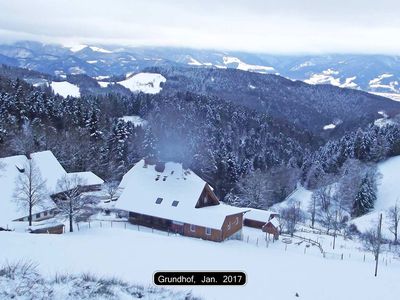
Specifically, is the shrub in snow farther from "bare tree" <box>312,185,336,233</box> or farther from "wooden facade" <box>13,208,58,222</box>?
"bare tree" <box>312,185,336,233</box>

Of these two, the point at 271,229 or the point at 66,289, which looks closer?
the point at 66,289

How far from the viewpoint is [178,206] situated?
152ft

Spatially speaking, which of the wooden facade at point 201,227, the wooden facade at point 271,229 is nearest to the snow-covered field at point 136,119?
the wooden facade at point 271,229

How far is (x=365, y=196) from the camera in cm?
7781

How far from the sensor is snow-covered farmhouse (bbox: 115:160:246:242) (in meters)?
44.4

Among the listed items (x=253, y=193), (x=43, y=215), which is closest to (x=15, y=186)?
(x=43, y=215)

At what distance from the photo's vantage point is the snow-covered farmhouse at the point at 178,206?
4441cm

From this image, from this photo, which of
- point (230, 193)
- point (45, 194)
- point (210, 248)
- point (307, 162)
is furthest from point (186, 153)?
point (210, 248)

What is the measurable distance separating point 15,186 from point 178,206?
18.2 m

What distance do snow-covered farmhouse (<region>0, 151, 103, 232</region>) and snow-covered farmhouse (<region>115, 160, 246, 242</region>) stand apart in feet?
27.0

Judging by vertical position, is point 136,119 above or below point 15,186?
below

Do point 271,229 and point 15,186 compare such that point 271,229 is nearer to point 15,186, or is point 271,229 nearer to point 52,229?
point 52,229

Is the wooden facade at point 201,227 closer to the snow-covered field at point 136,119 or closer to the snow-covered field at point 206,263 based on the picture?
the snow-covered field at point 206,263

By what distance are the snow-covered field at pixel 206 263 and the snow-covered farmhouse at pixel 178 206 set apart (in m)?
3.48
